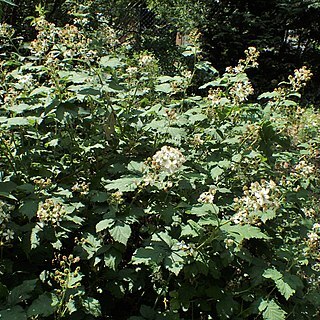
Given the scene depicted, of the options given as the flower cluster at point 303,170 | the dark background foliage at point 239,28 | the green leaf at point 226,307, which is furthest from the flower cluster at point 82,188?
the dark background foliage at point 239,28

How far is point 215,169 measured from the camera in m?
1.98

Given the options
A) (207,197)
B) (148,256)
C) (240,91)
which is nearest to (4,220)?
(148,256)

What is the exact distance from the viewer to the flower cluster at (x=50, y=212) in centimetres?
163

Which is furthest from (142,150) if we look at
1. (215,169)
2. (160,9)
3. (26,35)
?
(160,9)

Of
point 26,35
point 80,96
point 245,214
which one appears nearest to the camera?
point 245,214

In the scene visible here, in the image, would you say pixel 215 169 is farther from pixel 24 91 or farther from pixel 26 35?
pixel 26 35

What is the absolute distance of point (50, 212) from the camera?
5.37 feet

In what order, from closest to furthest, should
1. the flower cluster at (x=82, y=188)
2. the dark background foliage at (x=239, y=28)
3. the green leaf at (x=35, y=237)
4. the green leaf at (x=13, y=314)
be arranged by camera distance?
1. the green leaf at (x=13, y=314)
2. the green leaf at (x=35, y=237)
3. the flower cluster at (x=82, y=188)
4. the dark background foliage at (x=239, y=28)

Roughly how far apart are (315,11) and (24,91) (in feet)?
24.2

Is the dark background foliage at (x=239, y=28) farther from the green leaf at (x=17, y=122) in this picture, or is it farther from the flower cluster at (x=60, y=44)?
the green leaf at (x=17, y=122)

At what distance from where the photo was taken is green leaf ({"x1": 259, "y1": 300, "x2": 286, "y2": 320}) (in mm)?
1774

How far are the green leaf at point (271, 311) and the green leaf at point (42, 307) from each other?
2.80 feet

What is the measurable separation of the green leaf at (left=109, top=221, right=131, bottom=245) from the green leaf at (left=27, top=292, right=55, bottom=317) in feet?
1.06

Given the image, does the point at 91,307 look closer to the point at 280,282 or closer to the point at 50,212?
the point at 50,212
